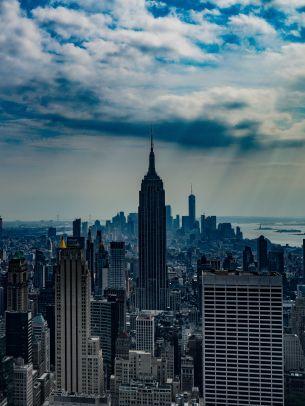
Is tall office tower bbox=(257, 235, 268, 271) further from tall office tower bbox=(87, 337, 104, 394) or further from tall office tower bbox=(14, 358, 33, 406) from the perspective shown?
tall office tower bbox=(14, 358, 33, 406)

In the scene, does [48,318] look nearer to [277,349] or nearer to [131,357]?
[131,357]

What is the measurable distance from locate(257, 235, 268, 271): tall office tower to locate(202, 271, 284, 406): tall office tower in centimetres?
140

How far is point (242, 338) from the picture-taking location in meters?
6.79

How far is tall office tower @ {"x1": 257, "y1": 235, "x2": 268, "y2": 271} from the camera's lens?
838cm

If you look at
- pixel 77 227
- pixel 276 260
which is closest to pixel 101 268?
pixel 77 227

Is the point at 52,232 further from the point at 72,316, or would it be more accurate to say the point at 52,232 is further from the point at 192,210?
the point at 192,210

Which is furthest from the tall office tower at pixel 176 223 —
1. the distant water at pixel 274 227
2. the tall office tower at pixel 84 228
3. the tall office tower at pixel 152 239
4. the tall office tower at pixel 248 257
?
the distant water at pixel 274 227

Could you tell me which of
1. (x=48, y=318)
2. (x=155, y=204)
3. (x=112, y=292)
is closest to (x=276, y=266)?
(x=112, y=292)

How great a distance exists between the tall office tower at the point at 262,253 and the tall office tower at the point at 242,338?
1397 mm

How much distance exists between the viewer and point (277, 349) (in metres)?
6.78

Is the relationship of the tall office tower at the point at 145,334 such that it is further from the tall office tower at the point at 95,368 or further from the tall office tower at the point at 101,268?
the tall office tower at the point at 101,268

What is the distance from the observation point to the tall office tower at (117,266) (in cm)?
1210

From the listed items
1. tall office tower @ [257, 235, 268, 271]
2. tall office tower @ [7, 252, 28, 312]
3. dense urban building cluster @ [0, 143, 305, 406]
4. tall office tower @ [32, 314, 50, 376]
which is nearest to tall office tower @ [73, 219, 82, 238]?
dense urban building cluster @ [0, 143, 305, 406]

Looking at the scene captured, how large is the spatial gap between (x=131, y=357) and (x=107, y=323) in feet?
4.80
